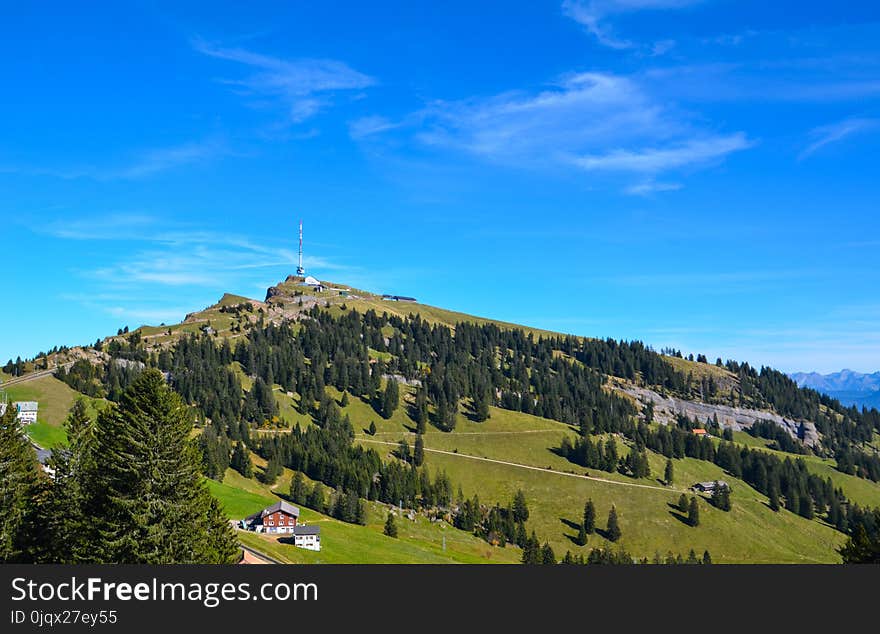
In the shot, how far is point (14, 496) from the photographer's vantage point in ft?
143

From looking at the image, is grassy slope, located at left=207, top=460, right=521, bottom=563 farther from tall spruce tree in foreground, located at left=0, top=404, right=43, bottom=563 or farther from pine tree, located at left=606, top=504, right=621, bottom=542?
tall spruce tree in foreground, located at left=0, top=404, right=43, bottom=563

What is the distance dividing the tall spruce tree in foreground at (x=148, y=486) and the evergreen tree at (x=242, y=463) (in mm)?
145594

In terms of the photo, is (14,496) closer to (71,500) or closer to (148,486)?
(71,500)

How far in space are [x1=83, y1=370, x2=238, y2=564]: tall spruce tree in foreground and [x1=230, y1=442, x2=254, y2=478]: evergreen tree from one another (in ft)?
478

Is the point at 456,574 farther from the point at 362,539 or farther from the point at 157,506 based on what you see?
the point at 362,539

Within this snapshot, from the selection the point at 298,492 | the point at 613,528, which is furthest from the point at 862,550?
the point at 613,528

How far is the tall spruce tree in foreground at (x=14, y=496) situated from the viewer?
138 feet

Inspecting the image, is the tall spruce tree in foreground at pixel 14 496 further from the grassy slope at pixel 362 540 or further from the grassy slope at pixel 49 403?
the grassy slope at pixel 49 403

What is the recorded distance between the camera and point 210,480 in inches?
5891

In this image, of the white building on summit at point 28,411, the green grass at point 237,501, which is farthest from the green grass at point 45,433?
the green grass at point 237,501

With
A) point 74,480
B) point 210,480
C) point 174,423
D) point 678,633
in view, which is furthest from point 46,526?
point 210,480

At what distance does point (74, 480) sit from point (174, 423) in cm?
1019

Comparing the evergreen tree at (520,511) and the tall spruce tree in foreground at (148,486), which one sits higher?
the tall spruce tree in foreground at (148,486)

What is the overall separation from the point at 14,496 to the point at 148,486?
1118 centimetres
